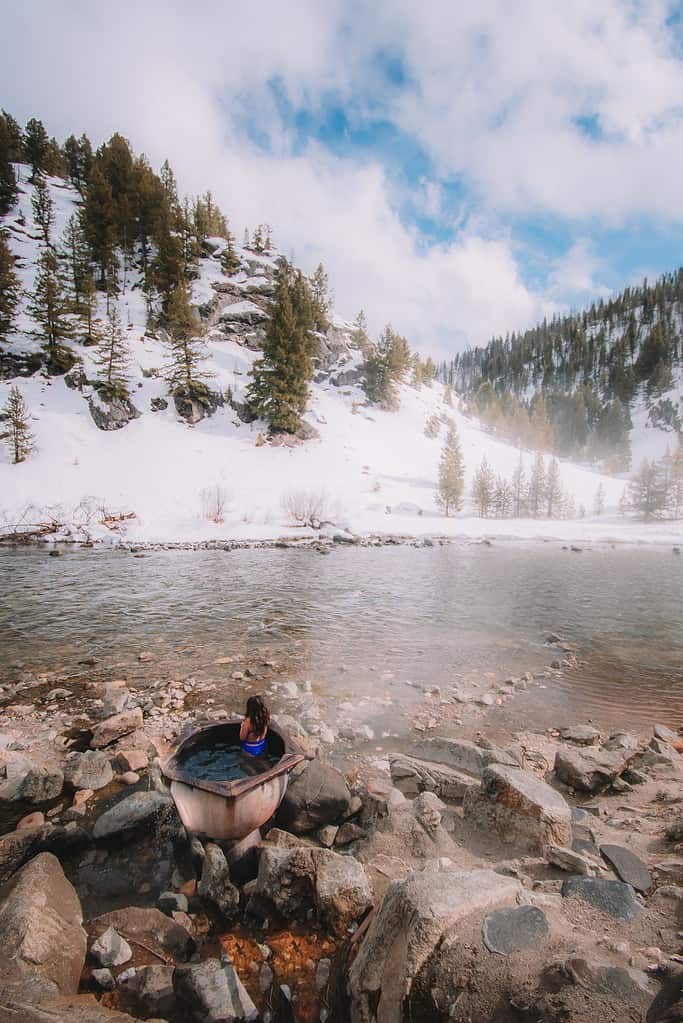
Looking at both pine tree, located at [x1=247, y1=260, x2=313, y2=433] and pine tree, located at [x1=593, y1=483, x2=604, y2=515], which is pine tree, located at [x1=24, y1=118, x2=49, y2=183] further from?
pine tree, located at [x1=593, y1=483, x2=604, y2=515]

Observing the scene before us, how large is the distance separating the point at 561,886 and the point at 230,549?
1105 inches

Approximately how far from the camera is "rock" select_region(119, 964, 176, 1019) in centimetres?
325

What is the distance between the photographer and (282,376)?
5566 cm

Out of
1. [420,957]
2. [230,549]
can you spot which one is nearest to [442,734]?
[420,957]

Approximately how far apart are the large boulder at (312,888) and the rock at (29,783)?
11.9 ft

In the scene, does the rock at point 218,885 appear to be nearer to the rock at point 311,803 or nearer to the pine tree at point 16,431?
the rock at point 311,803

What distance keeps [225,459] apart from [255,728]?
4492 cm

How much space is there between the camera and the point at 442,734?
7.80 metres

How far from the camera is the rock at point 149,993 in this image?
128 inches

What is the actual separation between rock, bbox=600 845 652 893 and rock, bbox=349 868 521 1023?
1.38 meters

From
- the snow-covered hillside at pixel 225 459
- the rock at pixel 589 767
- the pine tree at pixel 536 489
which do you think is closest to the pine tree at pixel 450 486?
the snow-covered hillside at pixel 225 459

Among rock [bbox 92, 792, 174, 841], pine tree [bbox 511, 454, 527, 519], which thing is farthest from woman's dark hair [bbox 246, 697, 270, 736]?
pine tree [bbox 511, 454, 527, 519]

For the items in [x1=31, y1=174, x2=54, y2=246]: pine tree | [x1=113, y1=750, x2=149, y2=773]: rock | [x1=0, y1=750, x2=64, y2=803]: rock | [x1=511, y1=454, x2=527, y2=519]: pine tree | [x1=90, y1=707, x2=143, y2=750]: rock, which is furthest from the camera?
[x1=31, y1=174, x2=54, y2=246]: pine tree

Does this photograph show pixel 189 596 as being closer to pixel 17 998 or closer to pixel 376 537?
pixel 17 998
